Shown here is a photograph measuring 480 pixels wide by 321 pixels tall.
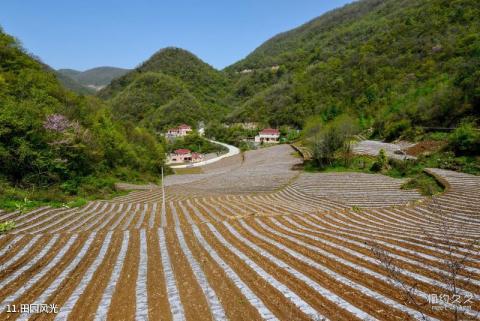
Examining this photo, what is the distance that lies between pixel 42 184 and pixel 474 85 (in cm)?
3418

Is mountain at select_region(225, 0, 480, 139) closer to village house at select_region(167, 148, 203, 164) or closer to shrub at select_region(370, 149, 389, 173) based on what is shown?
shrub at select_region(370, 149, 389, 173)

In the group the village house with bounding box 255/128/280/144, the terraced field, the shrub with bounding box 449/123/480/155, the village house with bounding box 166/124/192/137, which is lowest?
the terraced field

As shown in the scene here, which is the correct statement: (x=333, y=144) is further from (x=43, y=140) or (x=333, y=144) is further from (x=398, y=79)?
(x=398, y=79)

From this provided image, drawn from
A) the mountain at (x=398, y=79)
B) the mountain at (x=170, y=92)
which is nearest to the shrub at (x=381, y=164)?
the mountain at (x=398, y=79)

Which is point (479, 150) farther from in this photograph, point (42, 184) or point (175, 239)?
point (42, 184)

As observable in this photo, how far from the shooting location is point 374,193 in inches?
592

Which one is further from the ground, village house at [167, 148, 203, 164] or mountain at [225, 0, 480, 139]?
mountain at [225, 0, 480, 139]

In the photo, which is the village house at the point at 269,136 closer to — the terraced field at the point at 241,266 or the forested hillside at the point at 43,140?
the forested hillside at the point at 43,140

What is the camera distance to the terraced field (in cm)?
385

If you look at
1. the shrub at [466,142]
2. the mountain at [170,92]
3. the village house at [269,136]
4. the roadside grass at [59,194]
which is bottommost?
the roadside grass at [59,194]

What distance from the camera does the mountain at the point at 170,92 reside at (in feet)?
296

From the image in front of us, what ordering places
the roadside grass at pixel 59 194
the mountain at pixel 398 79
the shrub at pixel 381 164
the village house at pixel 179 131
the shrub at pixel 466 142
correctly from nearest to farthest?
1. the roadside grass at pixel 59 194
2. the shrub at pixel 466 142
3. the shrub at pixel 381 164
4. the mountain at pixel 398 79
5. the village house at pixel 179 131

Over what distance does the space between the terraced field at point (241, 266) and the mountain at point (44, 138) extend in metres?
5.37

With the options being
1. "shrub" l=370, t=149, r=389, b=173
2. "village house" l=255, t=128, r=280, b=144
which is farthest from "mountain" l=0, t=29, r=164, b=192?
"village house" l=255, t=128, r=280, b=144
